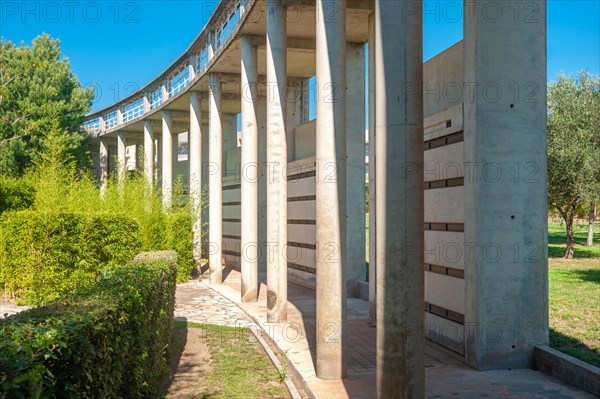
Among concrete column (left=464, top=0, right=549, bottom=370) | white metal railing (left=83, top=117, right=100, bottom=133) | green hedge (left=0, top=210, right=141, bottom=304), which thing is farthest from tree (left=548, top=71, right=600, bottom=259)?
white metal railing (left=83, top=117, right=100, bottom=133)

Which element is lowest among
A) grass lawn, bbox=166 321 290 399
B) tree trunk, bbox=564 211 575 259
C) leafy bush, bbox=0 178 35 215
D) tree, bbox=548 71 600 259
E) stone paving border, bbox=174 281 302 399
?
stone paving border, bbox=174 281 302 399

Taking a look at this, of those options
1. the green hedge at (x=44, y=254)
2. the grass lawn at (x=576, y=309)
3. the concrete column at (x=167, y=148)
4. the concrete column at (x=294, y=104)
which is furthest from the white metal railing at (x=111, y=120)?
the grass lawn at (x=576, y=309)

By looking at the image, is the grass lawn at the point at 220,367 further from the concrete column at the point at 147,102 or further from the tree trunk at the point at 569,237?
the concrete column at the point at 147,102

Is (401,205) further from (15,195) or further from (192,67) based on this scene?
(192,67)

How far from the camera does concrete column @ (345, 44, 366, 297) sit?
46.0 feet

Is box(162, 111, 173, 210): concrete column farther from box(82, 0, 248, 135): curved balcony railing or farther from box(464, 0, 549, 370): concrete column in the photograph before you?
box(464, 0, 549, 370): concrete column

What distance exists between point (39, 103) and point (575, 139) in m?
25.4

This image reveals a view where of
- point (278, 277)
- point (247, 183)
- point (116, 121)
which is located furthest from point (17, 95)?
point (278, 277)

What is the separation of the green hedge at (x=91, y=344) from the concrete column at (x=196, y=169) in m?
14.5

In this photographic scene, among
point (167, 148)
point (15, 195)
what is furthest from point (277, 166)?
point (167, 148)

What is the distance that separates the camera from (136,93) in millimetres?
30016

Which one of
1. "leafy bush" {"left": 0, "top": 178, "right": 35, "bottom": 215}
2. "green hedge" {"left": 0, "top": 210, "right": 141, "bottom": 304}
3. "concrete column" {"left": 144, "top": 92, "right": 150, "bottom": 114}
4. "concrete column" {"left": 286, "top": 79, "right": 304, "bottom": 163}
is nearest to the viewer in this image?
"green hedge" {"left": 0, "top": 210, "right": 141, "bottom": 304}

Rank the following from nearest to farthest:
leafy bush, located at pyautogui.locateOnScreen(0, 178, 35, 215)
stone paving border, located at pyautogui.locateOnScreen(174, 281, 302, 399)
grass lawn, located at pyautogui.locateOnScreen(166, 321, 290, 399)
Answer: grass lawn, located at pyautogui.locateOnScreen(166, 321, 290, 399), stone paving border, located at pyautogui.locateOnScreen(174, 281, 302, 399), leafy bush, located at pyautogui.locateOnScreen(0, 178, 35, 215)

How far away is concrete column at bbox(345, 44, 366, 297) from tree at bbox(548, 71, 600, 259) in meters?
11.3
